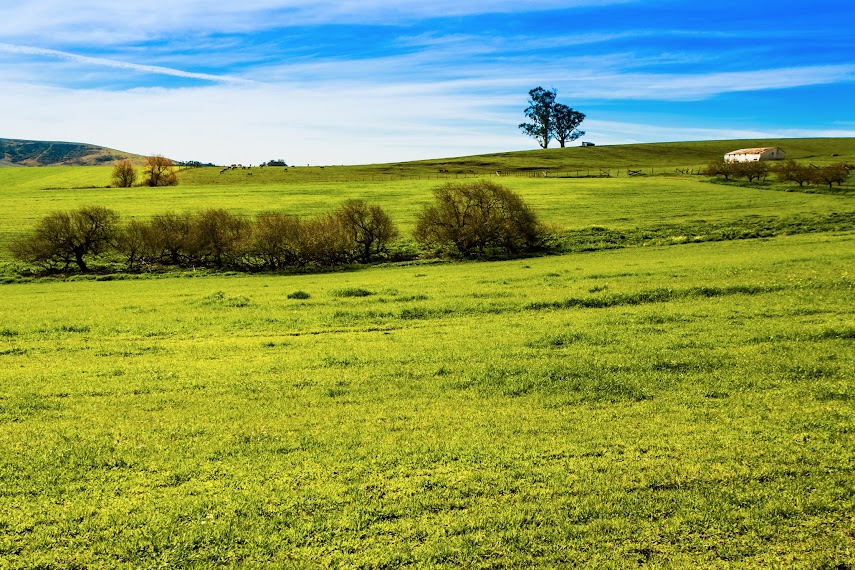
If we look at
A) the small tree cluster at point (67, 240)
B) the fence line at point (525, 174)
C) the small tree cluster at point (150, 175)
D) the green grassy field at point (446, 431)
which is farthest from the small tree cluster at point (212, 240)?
the small tree cluster at point (150, 175)

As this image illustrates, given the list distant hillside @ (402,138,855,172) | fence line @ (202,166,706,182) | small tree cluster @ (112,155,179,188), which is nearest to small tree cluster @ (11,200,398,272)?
fence line @ (202,166,706,182)

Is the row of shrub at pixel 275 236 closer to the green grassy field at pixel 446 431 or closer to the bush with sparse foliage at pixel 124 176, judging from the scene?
the green grassy field at pixel 446 431

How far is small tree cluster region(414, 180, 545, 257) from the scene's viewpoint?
41844 mm

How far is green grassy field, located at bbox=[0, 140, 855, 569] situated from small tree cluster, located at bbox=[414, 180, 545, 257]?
64.8ft

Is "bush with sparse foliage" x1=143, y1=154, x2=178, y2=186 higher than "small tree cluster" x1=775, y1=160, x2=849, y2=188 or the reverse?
higher

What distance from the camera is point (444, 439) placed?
372 inches

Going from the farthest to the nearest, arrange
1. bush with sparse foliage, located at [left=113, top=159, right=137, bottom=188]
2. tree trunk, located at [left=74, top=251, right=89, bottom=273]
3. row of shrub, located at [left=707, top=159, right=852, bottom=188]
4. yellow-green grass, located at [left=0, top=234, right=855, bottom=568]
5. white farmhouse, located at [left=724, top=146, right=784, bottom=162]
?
white farmhouse, located at [left=724, top=146, right=784, bottom=162] → bush with sparse foliage, located at [left=113, top=159, right=137, bottom=188] → row of shrub, located at [left=707, top=159, right=852, bottom=188] → tree trunk, located at [left=74, top=251, right=89, bottom=273] → yellow-green grass, located at [left=0, top=234, right=855, bottom=568]

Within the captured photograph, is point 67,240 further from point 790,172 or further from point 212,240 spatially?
point 790,172

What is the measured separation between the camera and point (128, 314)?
22344 millimetres

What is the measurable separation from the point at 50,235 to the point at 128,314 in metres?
22.7

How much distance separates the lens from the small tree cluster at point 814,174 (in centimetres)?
6535

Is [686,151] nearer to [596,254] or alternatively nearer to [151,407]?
[596,254]

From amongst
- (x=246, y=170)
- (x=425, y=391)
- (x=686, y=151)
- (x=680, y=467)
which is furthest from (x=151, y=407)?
(x=686, y=151)

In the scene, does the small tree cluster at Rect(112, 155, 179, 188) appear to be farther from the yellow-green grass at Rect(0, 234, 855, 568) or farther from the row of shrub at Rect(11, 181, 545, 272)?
the yellow-green grass at Rect(0, 234, 855, 568)
